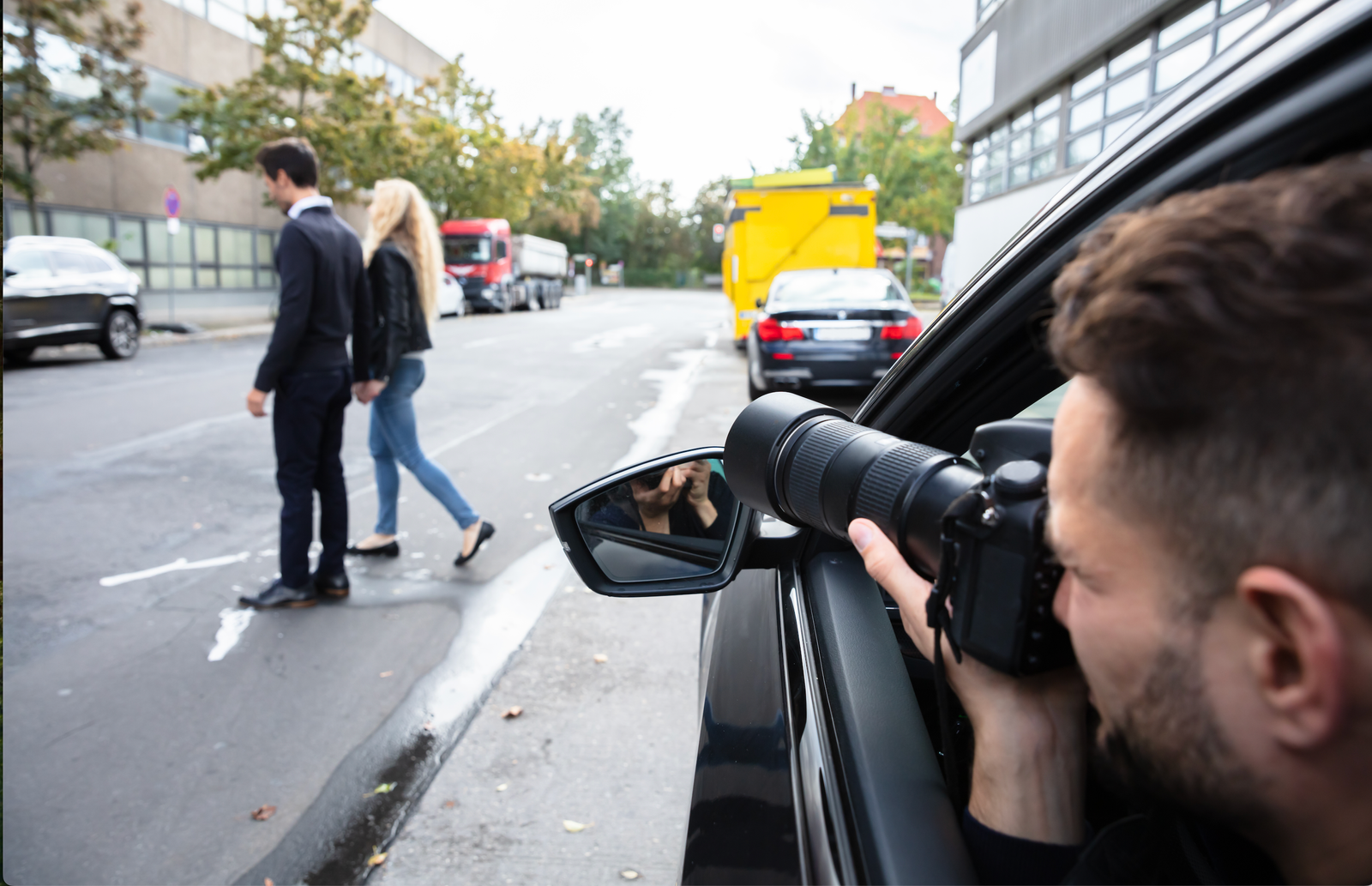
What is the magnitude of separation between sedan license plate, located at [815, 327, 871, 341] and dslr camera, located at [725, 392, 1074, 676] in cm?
899

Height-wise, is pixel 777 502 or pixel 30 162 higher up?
pixel 30 162

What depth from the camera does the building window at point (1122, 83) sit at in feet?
34.4

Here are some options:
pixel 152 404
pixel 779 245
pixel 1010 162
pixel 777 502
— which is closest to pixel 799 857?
pixel 777 502

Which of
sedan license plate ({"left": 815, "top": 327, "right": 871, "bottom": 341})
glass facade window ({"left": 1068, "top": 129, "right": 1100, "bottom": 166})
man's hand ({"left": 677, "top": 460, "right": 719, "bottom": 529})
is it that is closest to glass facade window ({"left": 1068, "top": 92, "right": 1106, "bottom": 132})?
glass facade window ({"left": 1068, "top": 129, "right": 1100, "bottom": 166})

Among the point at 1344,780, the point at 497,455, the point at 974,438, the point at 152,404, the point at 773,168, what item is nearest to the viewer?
the point at 1344,780

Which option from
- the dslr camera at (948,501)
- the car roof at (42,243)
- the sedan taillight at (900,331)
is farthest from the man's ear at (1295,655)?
the car roof at (42,243)

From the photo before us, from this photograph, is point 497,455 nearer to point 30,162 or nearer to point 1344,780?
point 1344,780

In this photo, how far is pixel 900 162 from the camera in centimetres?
3294

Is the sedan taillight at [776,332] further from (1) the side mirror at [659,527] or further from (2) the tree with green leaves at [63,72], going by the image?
(2) the tree with green leaves at [63,72]

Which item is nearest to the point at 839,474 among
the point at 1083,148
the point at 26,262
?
the point at 26,262

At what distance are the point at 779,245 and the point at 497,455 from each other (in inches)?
467

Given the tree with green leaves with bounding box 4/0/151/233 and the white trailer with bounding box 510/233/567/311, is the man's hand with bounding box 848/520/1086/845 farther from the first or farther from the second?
the white trailer with bounding box 510/233/567/311

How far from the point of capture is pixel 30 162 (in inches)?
739

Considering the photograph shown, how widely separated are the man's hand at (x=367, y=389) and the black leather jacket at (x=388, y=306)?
4cm
